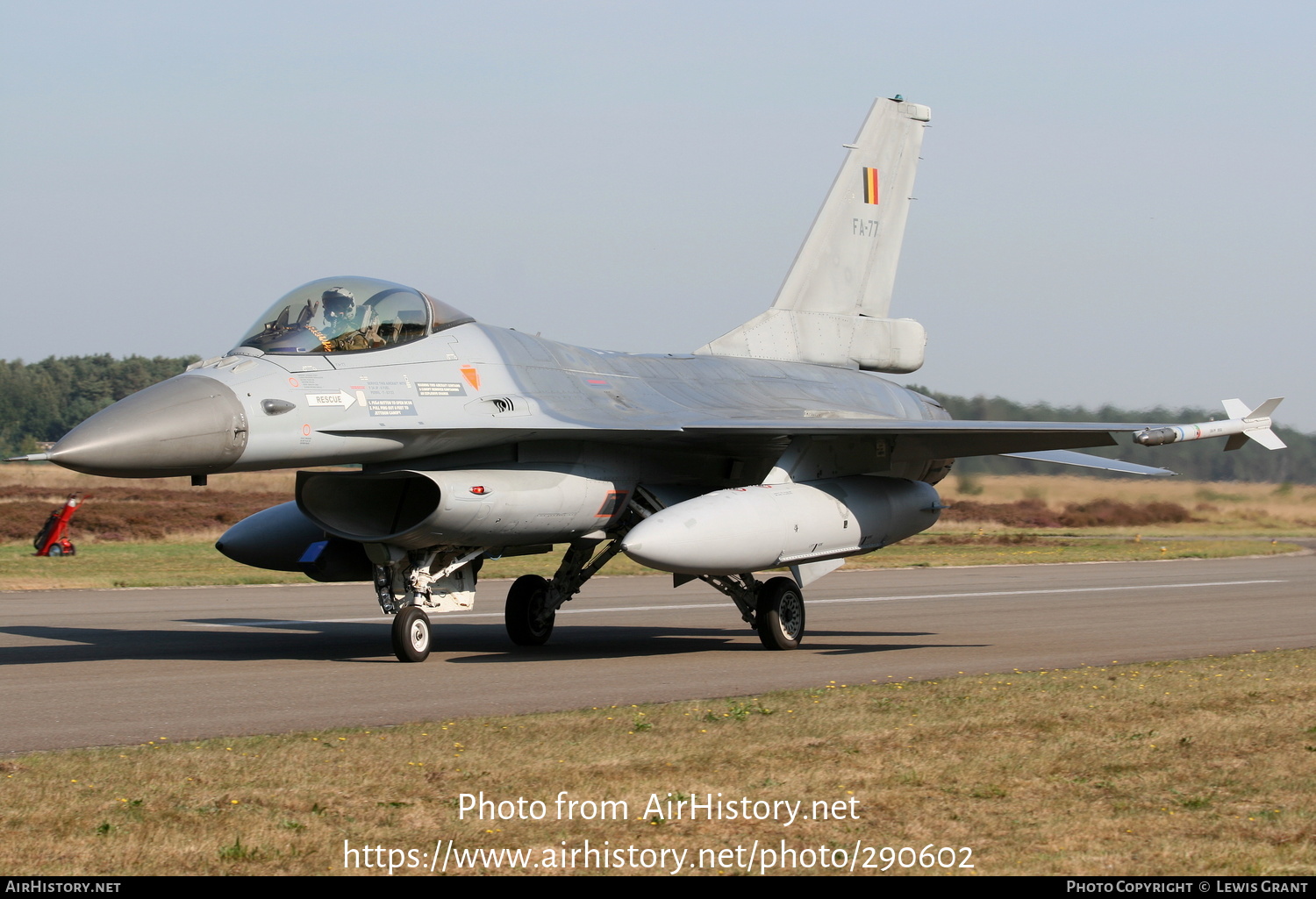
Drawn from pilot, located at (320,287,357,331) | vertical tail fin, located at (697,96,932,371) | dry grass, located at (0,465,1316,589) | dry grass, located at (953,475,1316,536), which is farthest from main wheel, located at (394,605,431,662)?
dry grass, located at (953,475,1316,536)

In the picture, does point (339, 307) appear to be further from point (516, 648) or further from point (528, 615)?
point (516, 648)

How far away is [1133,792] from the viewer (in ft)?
19.8

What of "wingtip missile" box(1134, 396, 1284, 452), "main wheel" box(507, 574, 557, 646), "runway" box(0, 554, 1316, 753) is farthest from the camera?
"main wheel" box(507, 574, 557, 646)

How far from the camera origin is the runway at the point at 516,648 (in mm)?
8680

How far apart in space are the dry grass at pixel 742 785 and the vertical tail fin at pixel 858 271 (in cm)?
733

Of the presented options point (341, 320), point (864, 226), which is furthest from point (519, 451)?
point (864, 226)

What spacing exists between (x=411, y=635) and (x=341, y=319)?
2.61m

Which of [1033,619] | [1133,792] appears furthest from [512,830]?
[1033,619]

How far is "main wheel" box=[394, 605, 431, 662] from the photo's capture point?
36.2ft

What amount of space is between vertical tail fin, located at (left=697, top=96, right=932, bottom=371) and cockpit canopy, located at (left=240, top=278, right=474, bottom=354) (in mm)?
5257

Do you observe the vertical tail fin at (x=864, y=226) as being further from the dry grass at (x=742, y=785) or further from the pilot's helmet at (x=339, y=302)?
the dry grass at (x=742, y=785)

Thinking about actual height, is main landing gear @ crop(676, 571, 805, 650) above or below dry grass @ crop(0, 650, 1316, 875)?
below

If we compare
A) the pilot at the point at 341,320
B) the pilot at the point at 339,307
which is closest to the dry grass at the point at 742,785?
the pilot at the point at 341,320

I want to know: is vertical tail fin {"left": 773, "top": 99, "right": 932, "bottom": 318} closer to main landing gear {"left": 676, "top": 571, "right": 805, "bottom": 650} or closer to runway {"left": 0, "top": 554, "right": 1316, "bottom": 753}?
runway {"left": 0, "top": 554, "right": 1316, "bottom": 753}
